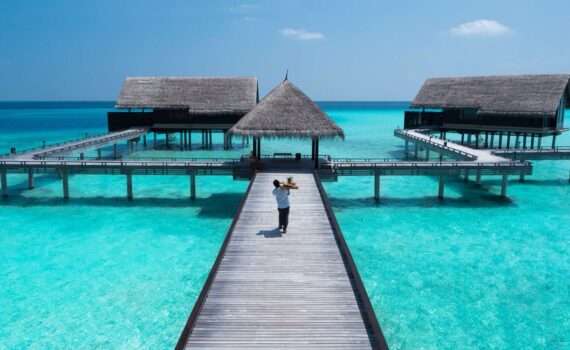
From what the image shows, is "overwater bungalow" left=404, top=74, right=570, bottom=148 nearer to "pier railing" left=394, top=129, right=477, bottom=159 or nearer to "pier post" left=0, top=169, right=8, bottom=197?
"pier railing" left=394, top=129, right=477, bottom=159

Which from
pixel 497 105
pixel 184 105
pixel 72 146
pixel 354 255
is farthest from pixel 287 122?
pixel 497 105

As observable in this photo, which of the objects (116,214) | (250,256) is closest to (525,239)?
(250,256)

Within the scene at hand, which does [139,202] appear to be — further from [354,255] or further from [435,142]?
[435,142]

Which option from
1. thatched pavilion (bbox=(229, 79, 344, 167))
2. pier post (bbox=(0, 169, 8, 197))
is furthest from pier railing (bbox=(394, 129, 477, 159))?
pier post (bbox=(0, 169, 8, 197))

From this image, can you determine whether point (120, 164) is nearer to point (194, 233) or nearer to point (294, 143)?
point (194, 233)

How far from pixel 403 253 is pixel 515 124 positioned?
65.9ft

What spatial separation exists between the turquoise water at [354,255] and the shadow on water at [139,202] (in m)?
0.09

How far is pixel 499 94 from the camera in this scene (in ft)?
101

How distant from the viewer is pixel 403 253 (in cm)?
1448

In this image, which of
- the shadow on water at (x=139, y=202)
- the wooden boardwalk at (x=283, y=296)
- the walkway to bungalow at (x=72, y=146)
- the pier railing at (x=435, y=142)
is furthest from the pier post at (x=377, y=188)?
the walkway to bungalow at (x=72, y=146)

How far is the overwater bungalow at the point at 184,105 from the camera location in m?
33.4

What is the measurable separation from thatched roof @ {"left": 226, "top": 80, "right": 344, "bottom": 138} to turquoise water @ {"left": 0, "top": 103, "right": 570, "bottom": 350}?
3667 millimetres

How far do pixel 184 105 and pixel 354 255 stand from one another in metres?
22.8

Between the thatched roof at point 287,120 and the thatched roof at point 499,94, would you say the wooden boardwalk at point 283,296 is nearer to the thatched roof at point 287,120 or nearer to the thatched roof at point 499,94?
the thatched roof at point 287,120
